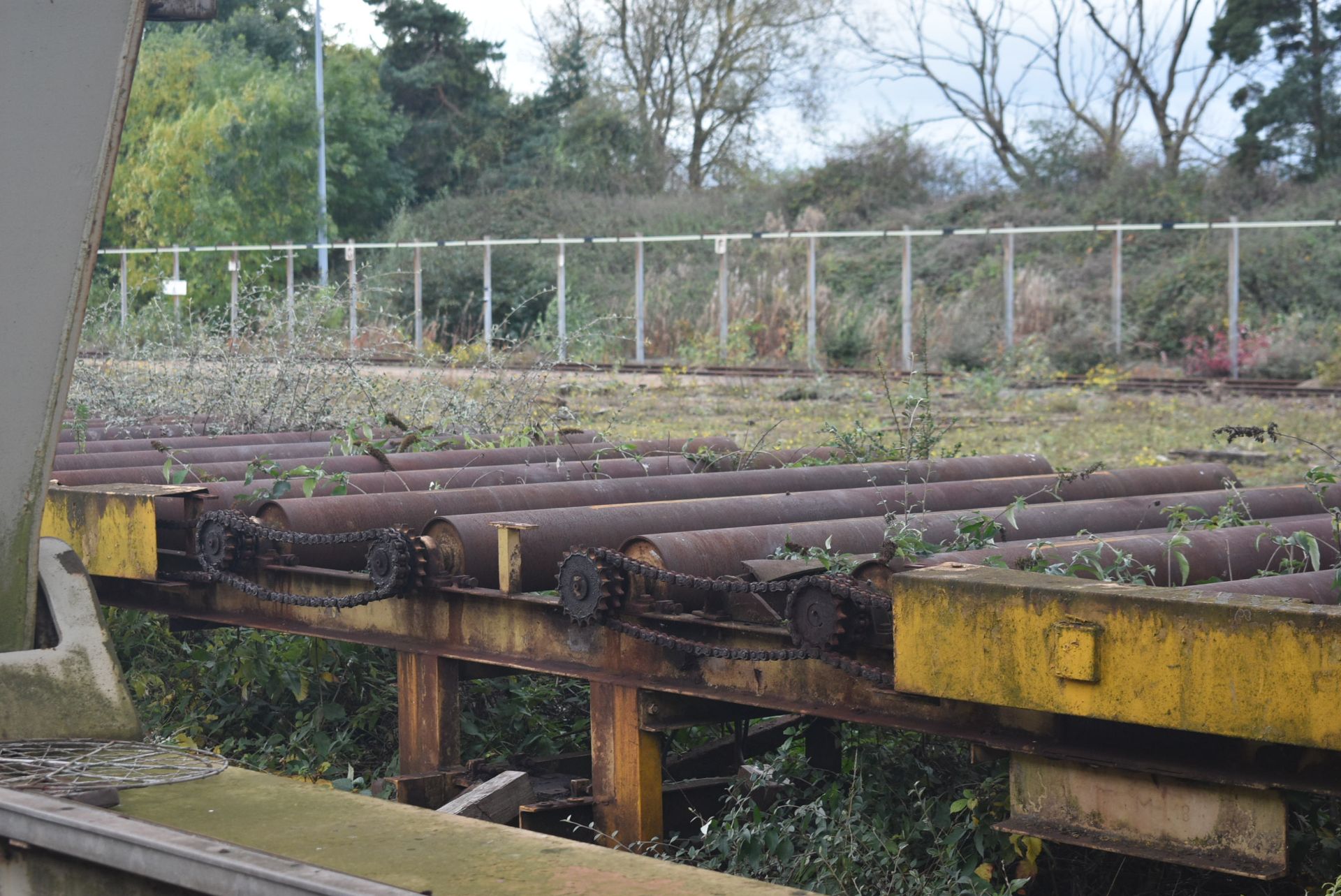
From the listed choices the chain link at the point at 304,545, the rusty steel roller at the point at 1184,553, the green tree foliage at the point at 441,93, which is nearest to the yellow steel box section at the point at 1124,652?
the rusty steel roller at the point at 1184,553

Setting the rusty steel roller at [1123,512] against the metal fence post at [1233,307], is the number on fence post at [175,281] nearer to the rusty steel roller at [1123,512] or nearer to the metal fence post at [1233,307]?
the rusty steel roller at [1123,512]

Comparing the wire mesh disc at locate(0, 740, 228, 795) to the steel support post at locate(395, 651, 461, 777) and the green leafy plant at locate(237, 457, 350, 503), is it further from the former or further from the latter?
the green leafy plant at locate(237, 457, 350, 503)

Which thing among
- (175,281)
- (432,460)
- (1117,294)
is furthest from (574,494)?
(175,281)

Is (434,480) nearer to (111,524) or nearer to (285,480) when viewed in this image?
(285,480)

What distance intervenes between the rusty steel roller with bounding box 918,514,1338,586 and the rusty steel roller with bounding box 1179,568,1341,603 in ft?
0.72

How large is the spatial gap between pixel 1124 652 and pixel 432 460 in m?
4.06

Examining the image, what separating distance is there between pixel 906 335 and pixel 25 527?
1890cm

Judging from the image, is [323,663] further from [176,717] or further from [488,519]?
[488,519]

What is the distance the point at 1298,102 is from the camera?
33.7m

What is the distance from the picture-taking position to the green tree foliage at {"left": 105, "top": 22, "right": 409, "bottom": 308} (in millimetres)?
38250

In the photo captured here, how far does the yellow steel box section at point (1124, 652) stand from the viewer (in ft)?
10.2

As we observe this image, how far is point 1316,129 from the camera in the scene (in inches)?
1313

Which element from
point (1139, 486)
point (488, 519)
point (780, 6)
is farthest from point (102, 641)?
point (780, 6)

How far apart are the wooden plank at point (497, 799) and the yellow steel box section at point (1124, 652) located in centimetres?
140
